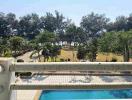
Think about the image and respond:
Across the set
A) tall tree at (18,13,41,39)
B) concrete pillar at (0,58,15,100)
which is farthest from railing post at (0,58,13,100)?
tall tree at (18,13,41,39)

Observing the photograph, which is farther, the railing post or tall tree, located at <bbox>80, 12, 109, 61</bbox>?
tall tree, located at <bbox>80, 12, 109, 61</bbox>

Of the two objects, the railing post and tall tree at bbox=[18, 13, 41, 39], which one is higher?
tall tree at bbox=[18, 13, 41, 39]

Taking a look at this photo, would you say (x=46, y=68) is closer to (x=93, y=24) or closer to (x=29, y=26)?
(x=29, y=26)

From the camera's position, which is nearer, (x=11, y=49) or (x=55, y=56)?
(x=55, y=56)

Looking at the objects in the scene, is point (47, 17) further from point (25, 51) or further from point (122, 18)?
point (25, 51)

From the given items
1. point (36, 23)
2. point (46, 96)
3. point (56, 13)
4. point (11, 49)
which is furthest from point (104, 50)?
point (56, 13)

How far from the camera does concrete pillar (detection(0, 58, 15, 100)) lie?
4.43 feet

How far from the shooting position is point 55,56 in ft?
90.4

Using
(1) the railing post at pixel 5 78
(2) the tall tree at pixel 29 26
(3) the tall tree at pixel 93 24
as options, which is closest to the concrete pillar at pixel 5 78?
(1) the railing post at pixel 5 78

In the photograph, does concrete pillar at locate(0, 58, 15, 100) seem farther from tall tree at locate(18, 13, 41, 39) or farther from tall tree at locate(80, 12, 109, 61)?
tall tree at locate(80, 12, 109, 61)

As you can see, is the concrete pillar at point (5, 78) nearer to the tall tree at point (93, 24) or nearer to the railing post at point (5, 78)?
the railing post at point (5, 78)

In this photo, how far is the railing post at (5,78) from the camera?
1.35 meters

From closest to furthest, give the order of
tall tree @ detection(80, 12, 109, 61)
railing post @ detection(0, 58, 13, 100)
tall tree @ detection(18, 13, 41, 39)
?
railing post @ detection(0, 58, 13, 100) → tall tree @ detection(18, 13, 41, 39) → tall tree @ detection(80, 12, 109, 61)

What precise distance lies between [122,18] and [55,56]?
35780mm
